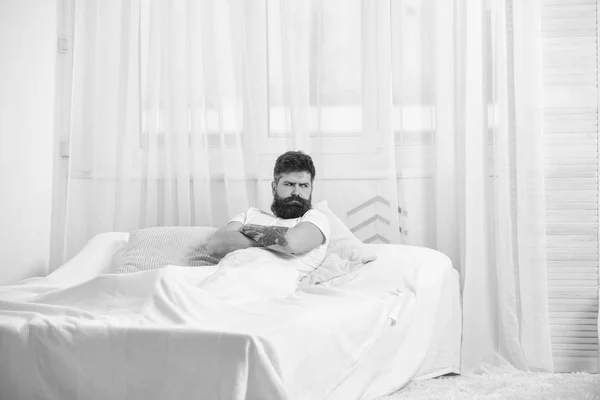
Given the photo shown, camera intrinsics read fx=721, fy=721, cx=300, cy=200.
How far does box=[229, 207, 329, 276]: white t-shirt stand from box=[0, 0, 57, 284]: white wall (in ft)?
3.57

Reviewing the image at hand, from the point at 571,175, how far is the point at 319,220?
3.83 feet

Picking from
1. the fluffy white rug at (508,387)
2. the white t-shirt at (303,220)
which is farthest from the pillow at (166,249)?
the fluffy white rug at (508,387)

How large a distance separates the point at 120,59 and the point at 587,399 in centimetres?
256

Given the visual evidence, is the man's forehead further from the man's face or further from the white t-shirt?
the white t-shirt

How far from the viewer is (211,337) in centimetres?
162

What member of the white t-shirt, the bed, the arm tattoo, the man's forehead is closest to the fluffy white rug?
the bed

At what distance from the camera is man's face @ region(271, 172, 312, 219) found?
2.99m

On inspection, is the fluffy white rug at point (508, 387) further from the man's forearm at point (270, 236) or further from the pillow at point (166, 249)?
the pillow at point (166, 249)

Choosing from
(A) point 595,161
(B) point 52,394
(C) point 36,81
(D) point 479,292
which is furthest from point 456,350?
(C) point 36,81

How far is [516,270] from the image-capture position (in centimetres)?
→ 315

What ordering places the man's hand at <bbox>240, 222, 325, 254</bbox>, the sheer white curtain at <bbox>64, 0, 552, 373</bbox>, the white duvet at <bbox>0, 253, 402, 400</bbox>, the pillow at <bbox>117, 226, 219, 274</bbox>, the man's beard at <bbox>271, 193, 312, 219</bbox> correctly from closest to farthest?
the white duvet at <bbox>0, 253, 402, 400</bbox>
the man's hand at <bbox>240, 222, 325, 254</bbox>
the pillow at <bbox>117, 226, 219, 274</bbox>
the man's beard at <bbox>271, 193, 312, 219</bbox>
the sheer white curtain at <bbox>64, 0, 552, 373</bbox>

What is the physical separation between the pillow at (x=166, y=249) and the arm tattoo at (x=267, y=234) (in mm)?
225

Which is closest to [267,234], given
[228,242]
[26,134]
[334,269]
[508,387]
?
[228,242]

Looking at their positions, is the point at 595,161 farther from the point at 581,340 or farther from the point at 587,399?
the point at 587,399
